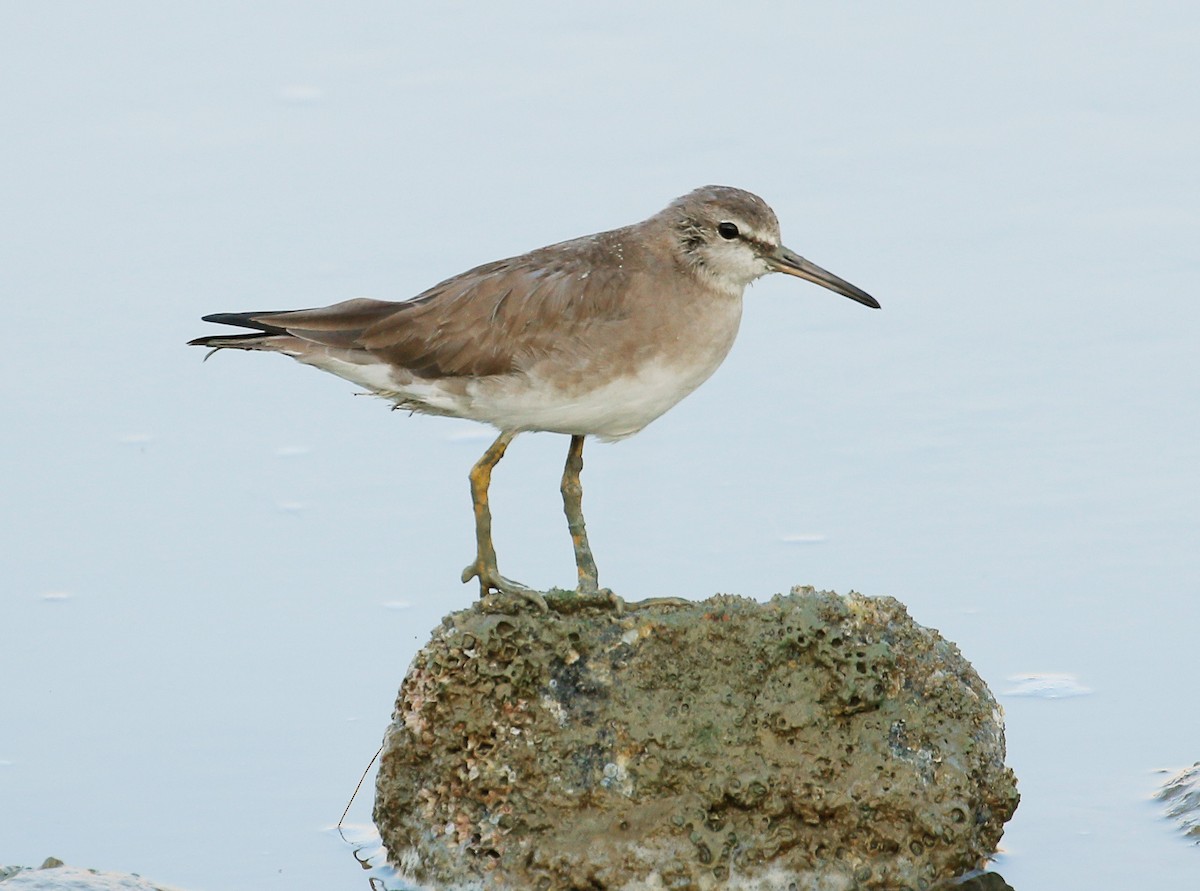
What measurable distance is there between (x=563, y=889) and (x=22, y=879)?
2.05 metres

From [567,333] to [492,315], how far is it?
363 millimetres

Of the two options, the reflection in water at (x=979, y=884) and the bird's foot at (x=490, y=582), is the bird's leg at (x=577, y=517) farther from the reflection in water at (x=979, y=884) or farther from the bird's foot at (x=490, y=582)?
the reflection in water at (x=979, y=884)

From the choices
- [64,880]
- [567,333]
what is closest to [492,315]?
[567,333]

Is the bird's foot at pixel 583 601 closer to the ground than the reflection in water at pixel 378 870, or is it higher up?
higher up

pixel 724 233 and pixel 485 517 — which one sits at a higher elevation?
pixel 724 233

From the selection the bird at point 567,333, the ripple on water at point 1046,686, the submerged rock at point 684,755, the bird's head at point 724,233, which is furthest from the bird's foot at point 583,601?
the ripple on water at point 1046,686

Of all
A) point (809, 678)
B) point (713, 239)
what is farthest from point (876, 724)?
point (713, 239)

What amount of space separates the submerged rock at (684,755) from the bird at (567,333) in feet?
1.65

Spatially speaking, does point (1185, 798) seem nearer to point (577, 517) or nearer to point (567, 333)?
point (577, 517)

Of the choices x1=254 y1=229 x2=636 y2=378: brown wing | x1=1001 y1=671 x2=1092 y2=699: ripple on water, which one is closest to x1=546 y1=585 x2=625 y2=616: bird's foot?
x1=254 y1=229 x2=636 y2=378: brown wing

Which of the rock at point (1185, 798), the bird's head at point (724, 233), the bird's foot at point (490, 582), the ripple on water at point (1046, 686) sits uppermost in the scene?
the bird's head at point (724, 233)

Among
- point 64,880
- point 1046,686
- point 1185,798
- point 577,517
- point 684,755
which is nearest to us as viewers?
point 684,755

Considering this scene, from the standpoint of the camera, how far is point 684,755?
7219 mm

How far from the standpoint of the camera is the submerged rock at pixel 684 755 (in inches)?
283
